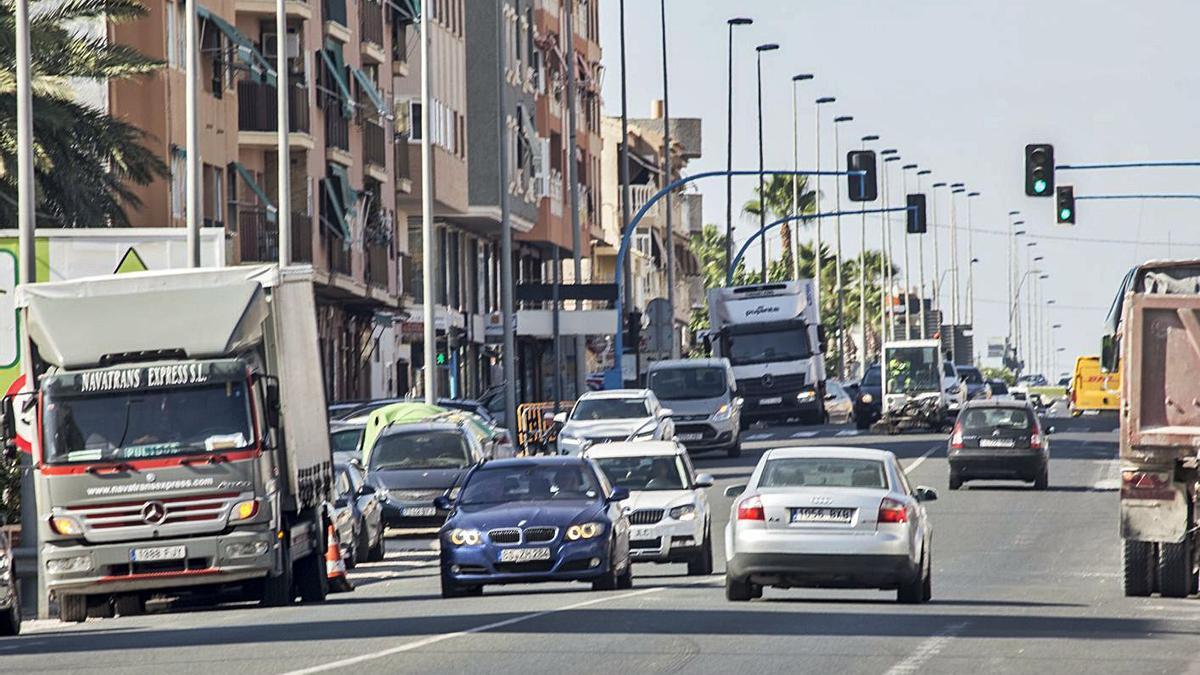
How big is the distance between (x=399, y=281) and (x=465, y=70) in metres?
9.04

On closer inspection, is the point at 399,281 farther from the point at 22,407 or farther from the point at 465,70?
the point at 22,407

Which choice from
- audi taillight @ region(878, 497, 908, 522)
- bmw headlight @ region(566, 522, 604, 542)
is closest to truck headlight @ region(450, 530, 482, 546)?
bmw headlight @ region(566, 522, 604, 542)

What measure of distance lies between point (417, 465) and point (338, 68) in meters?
27.0

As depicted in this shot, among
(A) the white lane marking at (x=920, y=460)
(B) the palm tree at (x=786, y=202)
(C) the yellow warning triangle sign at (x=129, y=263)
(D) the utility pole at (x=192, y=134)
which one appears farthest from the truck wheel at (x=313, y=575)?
(B) the palm tree at (x=786, y=202)

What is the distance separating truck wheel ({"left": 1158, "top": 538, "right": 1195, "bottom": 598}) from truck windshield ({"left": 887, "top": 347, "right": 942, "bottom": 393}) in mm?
51372

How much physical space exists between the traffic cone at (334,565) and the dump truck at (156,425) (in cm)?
303

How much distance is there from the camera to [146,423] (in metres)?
24.1

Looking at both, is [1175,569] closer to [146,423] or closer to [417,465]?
[146,423]

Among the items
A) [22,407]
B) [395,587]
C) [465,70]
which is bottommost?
[395,587]

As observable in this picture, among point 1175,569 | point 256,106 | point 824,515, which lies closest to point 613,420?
point 256,106

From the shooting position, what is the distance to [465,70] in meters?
78.2

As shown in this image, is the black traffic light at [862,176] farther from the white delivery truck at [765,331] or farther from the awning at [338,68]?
the awning at [338,68]

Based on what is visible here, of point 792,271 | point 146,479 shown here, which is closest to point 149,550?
point 146,479

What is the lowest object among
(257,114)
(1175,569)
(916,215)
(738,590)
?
(738,590)
